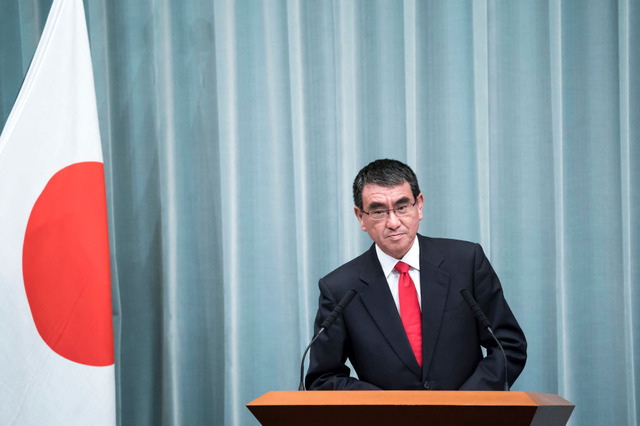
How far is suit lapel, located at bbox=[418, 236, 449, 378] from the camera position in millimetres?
1649

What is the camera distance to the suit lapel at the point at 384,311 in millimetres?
1660

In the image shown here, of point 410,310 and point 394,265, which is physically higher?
point 394,265

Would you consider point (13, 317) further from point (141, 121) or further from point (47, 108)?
point (141, 121)

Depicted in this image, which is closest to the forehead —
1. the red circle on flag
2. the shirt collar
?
the shirt collar

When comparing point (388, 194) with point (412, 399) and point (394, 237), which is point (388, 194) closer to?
point (394, 237)

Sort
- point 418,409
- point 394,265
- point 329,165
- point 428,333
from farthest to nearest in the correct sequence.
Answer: point 329,165 → point 394,265 → point 428,333 → point 418,409

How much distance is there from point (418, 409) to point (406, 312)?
738 millimetres

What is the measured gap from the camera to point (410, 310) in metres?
1.72

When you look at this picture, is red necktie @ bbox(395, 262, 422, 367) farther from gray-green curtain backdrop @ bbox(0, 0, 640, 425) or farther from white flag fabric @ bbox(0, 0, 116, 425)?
white flag fabric @ bbox(0, 0, 116, 425)

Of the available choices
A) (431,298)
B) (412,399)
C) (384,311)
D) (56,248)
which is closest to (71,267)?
(56,248)

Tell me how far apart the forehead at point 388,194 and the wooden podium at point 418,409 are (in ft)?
2.43

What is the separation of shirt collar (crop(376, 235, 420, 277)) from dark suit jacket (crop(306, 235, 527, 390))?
Result: 2 cm

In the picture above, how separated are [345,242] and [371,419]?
4.76 ft

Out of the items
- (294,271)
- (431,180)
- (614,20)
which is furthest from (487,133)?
(294,271)
